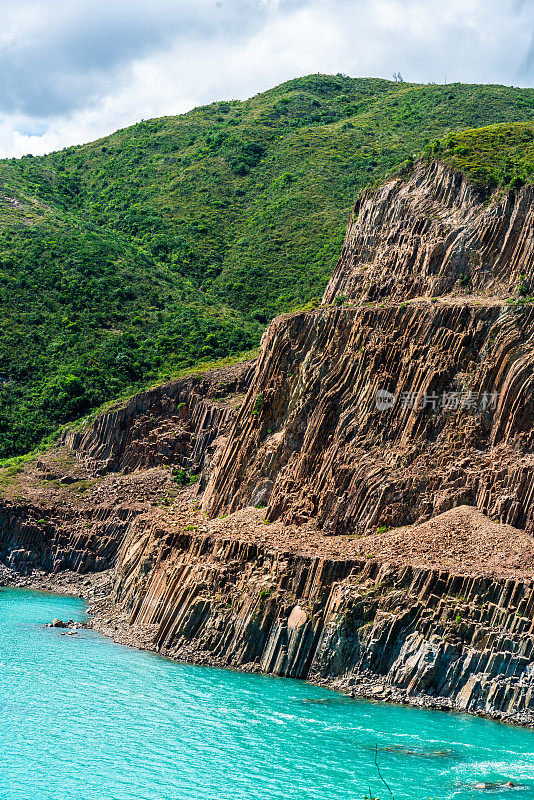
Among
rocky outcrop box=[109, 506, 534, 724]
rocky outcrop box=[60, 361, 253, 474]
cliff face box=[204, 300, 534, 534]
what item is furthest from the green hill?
rocky outcrop box=[109, 506, 534, 724]

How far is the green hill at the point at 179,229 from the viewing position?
98.6m

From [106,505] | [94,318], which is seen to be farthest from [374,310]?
[94,318]

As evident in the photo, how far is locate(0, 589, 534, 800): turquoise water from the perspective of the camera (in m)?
34.1

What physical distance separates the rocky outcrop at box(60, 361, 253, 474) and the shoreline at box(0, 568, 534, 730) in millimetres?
13264

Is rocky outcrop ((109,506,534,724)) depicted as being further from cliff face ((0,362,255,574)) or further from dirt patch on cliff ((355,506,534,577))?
cliff face ((0,362,255,574))

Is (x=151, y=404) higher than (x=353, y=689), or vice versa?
(x=151, y=404)

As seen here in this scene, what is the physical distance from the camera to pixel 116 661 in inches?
1969

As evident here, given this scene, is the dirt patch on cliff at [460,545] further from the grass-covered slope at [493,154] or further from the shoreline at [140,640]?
the grass-covered slope at [493,154]

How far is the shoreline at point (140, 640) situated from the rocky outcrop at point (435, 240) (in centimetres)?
2660

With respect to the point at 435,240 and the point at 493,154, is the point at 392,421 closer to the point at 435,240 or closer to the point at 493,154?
the point at 435,240

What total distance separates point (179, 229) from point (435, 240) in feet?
236

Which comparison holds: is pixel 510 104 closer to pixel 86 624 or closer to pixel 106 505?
pixel 106 505

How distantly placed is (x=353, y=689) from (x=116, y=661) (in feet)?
44.1

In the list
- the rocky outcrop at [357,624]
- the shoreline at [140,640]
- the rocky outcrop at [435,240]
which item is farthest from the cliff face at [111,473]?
the rocky outcrop at [357,624]
